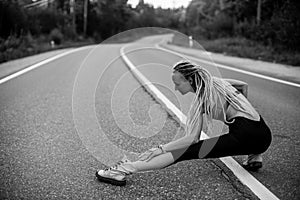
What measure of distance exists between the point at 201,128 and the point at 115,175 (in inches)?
34.8

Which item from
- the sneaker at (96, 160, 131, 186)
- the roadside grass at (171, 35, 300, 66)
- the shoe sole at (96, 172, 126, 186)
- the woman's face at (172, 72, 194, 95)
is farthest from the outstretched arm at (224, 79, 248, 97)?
the roadside grass at (171, 35, 300, 66)

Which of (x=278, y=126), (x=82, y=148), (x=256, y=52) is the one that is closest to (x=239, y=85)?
(x=278, y=126)

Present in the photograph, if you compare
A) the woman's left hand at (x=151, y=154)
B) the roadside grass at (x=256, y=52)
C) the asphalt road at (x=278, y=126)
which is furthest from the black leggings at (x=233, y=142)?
the roadside grass at (x=256, y=52)

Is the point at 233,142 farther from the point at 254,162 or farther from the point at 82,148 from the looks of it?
the point at 82,148

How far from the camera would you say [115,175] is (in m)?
3.04

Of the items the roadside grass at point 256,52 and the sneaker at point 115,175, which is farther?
the roadside grass at point 256,52

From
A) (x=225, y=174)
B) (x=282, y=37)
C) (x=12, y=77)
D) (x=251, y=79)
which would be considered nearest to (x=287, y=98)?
(x=251, y=79)

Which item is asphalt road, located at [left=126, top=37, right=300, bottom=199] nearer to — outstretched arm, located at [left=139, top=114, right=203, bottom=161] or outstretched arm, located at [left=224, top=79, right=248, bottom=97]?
outstretched arm, located at [left=224, top=79, right=248, bottom=97]

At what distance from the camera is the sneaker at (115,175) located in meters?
3.01

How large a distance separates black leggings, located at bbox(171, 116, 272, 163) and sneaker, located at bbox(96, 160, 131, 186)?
1.62 ft

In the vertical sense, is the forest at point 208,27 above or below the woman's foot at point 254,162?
above

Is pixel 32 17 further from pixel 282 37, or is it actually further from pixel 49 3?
pixel 282 37

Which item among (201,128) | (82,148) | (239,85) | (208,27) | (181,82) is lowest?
(82,148)

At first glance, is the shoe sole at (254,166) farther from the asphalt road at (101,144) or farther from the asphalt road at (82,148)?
the asphalt road at (82,148)
